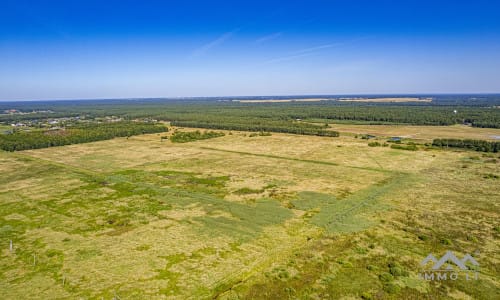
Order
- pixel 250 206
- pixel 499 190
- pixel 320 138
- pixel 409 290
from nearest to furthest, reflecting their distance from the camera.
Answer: pixel 409 290
pixel 250 206
pixel 499 190
pixel 320 138

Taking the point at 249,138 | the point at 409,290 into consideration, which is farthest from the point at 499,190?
the point at 249,138

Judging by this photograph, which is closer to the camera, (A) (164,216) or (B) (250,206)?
(A) (164,216)

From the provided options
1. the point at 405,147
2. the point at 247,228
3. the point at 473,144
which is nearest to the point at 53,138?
the point at 247,228

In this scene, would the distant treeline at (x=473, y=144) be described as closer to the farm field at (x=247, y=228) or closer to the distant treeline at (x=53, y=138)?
the farm field at (x=247, y=228)

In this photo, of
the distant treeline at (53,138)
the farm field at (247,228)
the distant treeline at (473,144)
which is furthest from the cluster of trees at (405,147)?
the distant treeline at (53,138)

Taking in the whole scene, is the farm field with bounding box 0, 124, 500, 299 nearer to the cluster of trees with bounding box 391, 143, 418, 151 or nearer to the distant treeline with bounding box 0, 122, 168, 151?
the cluster of trees with bounding box 391, 143, 418, 151

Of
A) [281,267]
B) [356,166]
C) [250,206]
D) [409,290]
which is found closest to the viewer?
[409,290]

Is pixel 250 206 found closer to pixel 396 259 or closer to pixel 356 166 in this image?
pixel 396 259
